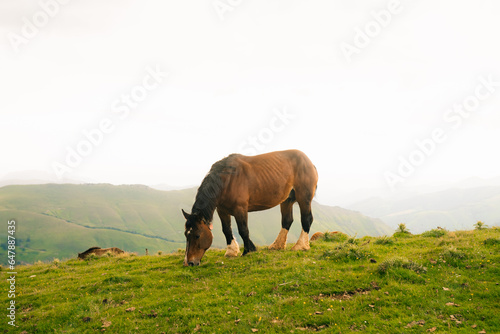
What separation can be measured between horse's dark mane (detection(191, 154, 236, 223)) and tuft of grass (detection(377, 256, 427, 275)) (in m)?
6.34

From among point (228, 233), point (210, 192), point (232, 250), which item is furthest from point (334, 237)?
point (210, 192)

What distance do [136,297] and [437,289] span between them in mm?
8720

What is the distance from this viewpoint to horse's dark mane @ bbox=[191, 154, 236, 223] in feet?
38.0

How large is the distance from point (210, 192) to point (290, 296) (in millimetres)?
5434

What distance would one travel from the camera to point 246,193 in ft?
40.8

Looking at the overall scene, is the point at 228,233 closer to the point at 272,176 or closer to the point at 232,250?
the point at 232,250

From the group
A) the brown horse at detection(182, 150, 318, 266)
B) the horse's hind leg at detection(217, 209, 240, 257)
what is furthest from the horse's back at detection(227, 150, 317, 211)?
the horse's hind leg at detection(217, 209, 240, 257)

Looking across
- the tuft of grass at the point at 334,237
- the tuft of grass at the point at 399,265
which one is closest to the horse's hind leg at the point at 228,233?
the tuft of grass at the point at 334,237

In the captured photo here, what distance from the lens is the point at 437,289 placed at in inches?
296

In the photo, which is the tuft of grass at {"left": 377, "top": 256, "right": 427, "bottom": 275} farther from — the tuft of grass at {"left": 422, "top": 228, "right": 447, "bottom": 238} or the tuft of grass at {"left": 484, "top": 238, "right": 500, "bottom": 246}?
the tuft of grass at {"left": 422, "top": 228, "right": 447, "bottom": 238}

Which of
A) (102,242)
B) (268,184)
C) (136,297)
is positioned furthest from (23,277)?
(102,242)

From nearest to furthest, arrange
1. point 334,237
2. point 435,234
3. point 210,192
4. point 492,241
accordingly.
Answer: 1. point 492,241
2. point 210,192
3. point 435,234
4. point 334,237

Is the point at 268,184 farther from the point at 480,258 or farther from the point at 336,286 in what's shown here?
the point at 480,258

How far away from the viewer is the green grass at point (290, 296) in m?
6.51
